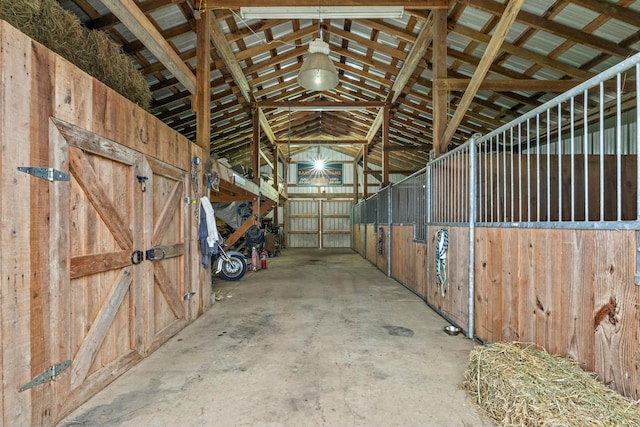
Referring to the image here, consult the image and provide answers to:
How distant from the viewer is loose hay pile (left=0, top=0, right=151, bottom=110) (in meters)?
1.89

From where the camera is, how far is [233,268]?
6660 millimetres

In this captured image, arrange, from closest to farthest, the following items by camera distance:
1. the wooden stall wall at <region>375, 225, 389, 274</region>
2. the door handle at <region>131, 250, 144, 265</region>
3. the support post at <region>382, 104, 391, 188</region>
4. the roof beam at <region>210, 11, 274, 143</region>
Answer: the door handle at <region>131, 250, 144, 265</region> < the roof beam at <region>210, 11, 274, 143</region> < the wooden stall wall at <region>375, 225, 389, 274</region> < the support post at <region>382, 104, 391, 188</region>

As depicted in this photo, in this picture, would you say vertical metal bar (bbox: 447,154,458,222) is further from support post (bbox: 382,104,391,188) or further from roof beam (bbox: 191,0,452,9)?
support post (bbox: 382,104,391,188)

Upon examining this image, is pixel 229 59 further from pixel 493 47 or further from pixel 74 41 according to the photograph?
pixel 493 47

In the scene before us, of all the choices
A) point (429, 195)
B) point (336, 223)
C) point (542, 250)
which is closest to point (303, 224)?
point (336, 223)

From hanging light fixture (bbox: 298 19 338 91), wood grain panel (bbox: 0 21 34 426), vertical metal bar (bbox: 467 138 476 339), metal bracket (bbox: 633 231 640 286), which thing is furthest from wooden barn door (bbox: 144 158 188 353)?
metal bracket (bbox: 633 231 640 286)

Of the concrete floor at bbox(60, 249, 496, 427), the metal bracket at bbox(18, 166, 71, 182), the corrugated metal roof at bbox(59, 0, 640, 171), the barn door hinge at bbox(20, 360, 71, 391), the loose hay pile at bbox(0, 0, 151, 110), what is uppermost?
the corrugated metal roof at bbox(59, 0, 640, 171)

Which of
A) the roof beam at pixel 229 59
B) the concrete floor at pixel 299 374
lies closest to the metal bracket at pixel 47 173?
the concrete floor at pixel 299 374

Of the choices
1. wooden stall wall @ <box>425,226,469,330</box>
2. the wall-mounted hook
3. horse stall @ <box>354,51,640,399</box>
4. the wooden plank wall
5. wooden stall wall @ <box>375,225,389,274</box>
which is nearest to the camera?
horse stall @ <box>354,51,640,399</box>

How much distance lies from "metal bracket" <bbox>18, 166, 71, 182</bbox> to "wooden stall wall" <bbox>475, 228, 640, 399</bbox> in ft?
9.55

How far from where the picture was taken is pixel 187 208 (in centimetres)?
377

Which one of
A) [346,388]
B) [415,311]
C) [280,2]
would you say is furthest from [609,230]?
[280,2]

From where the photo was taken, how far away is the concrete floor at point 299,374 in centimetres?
190

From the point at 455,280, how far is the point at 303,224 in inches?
501
